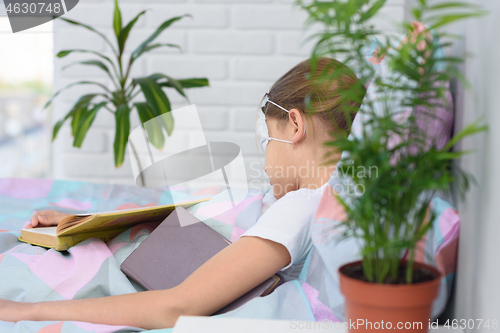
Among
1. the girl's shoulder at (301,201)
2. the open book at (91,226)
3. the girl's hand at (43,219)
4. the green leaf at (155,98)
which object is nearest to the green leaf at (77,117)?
the green leaf at (155,98)

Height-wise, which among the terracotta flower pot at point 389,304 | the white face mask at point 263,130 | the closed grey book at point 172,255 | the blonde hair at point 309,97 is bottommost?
the closed grey book at point 172,255

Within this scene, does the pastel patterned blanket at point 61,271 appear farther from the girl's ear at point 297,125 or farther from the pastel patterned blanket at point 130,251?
the girl's ear at point 297,125

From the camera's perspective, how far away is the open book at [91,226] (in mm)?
846

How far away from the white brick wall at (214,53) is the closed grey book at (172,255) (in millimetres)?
1100

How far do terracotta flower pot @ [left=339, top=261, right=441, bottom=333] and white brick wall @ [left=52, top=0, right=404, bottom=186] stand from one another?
5.10ft

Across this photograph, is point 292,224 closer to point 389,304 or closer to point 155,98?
point 389,304

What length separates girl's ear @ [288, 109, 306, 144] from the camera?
35.5 inches

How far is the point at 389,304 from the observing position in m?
0.37

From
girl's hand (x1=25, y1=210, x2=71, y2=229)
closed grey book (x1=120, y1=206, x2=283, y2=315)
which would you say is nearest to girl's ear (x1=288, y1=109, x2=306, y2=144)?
closed grey book (x1=120, y1=206, x2=283, y2=315)

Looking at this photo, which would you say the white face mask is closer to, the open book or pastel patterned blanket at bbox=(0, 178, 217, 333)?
the open book

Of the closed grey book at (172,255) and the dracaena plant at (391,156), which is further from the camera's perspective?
the closed grey book at (172,255)

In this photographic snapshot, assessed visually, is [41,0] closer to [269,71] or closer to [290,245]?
[269,71]

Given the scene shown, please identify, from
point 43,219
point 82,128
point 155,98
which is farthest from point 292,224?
point 82,128

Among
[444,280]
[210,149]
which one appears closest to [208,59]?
[210,149]
